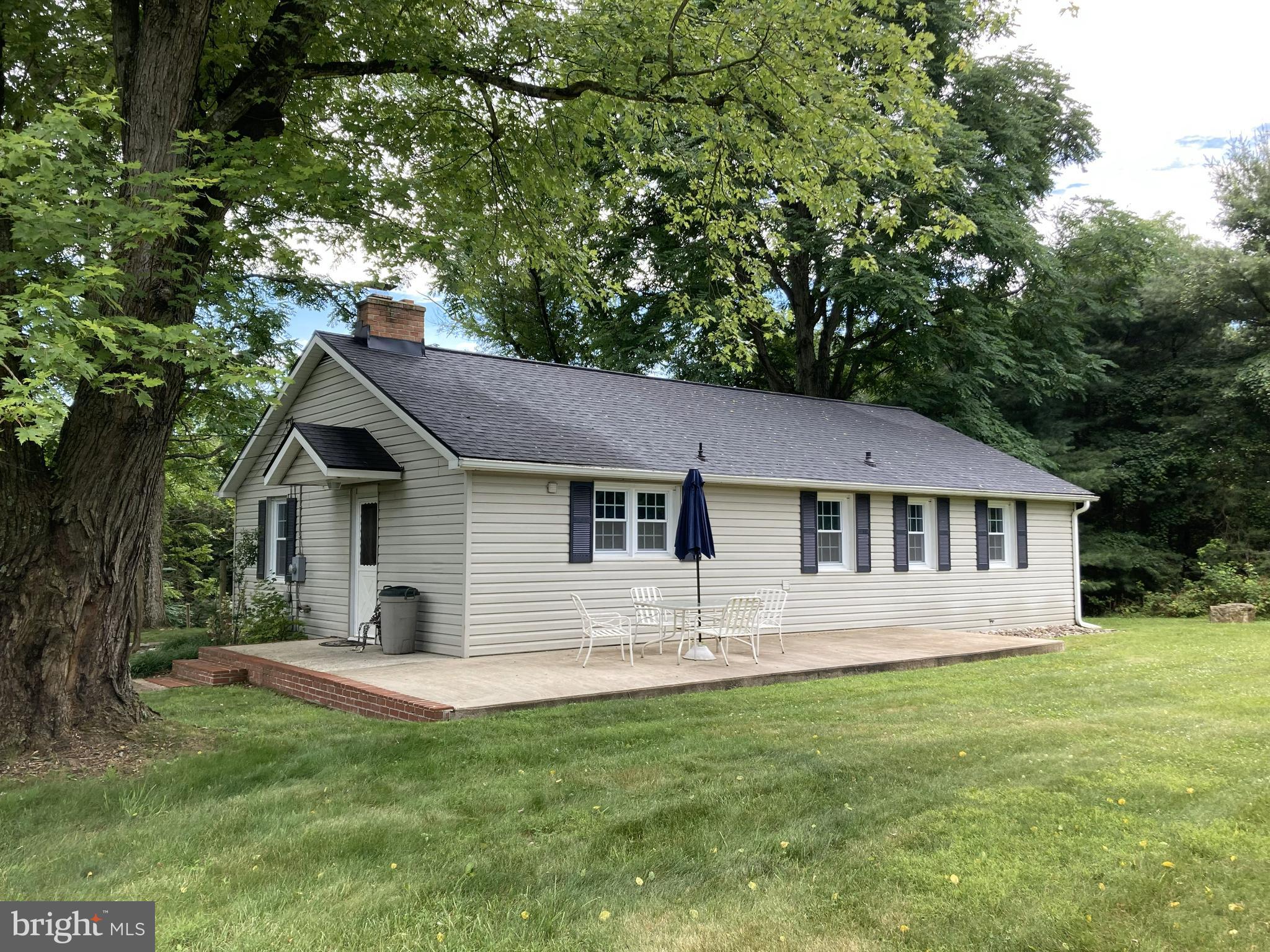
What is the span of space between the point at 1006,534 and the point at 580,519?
34.0 feet

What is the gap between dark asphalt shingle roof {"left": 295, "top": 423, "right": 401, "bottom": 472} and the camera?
12.3 metres

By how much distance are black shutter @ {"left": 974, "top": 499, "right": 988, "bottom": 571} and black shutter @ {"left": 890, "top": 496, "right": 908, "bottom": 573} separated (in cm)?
207

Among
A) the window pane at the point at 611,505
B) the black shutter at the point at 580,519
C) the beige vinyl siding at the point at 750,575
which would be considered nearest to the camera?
the beige vinyl siding at the point at 750,575

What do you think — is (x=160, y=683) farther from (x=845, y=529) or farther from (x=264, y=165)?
(x=845, y=529)

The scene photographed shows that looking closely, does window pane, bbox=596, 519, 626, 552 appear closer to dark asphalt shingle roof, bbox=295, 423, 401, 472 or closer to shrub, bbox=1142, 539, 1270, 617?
dark asphalt shingle roof, bbox=295, 423, 401, 472

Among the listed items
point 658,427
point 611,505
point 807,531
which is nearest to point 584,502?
point 611,505

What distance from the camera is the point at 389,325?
1458 centimetres

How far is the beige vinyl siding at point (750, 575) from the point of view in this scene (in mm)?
11688

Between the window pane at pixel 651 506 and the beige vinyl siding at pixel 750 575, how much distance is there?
0.88 feet

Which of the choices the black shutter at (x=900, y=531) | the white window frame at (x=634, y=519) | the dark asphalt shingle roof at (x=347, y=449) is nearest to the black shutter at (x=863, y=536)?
the black shutter at (x=900, y=531)

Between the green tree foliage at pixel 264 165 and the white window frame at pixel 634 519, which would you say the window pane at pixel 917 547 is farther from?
the green tree foliage at pixel 264 165

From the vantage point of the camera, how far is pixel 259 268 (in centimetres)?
1688

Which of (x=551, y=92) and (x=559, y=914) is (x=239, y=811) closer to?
(x=559, y=914)

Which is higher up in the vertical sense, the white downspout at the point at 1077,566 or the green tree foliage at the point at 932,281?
the green tree foliage at the point at 932,281
